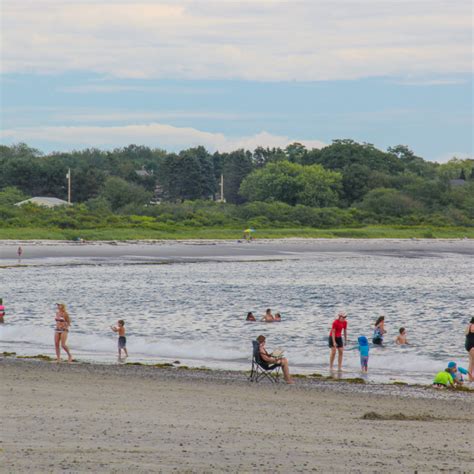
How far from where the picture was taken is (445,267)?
214ft

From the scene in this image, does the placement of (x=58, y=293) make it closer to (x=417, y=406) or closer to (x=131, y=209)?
(x=417, y=406)

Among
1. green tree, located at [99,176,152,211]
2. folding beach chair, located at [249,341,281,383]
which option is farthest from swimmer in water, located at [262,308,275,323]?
green tree, located at [99,176,152,211]

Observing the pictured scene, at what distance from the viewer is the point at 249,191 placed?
127 metres

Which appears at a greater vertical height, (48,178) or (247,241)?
(48,178)

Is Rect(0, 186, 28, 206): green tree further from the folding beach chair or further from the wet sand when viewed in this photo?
the folding beach chair

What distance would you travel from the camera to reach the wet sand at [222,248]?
67.5m

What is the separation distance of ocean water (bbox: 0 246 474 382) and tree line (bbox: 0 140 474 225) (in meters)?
40.4

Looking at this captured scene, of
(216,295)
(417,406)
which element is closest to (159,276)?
(216,295)

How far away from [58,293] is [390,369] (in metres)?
22.1

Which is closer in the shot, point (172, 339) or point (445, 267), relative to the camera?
point (172, 339)

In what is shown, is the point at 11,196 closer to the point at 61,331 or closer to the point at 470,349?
the point at 61,331

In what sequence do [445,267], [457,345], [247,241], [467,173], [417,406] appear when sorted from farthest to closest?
[467,173], [247,241], [445,267], [457,345], [417,406]

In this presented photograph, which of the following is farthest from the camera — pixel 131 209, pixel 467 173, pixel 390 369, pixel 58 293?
pixel 467 173

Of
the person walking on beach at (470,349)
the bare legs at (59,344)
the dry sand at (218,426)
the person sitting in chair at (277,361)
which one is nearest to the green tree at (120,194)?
the bare legs at (59,344)
